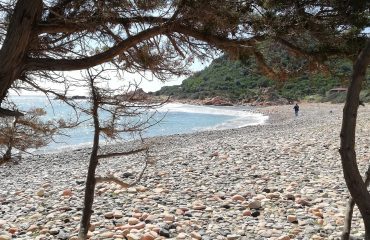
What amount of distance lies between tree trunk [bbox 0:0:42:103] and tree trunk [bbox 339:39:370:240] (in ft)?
5.19

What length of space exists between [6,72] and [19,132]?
1217 mm

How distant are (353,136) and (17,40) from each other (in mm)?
1673

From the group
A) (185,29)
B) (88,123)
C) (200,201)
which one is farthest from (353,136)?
(200,201)

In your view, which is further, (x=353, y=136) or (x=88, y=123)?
(x=88, y=123)

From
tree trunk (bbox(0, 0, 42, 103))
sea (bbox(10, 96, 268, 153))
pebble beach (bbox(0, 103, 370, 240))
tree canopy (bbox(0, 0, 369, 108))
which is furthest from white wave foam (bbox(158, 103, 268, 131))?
tree trunk (bbox(0, 0, 42, 103))

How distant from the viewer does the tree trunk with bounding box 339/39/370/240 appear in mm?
1862

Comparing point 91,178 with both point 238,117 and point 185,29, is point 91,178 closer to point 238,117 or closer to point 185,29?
point 185,29

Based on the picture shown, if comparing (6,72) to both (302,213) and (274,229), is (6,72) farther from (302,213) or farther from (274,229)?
(302,213)

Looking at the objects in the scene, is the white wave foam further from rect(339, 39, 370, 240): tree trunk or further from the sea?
rect(339, 39, 370, 240): tree trunk

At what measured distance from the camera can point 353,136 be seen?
6.26 ft

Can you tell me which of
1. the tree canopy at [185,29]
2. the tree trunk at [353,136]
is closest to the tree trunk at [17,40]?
the tree canopy at [185,29]

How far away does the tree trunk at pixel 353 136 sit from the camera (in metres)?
1.86

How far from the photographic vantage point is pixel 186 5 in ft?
8.25

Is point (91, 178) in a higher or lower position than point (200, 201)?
higher
